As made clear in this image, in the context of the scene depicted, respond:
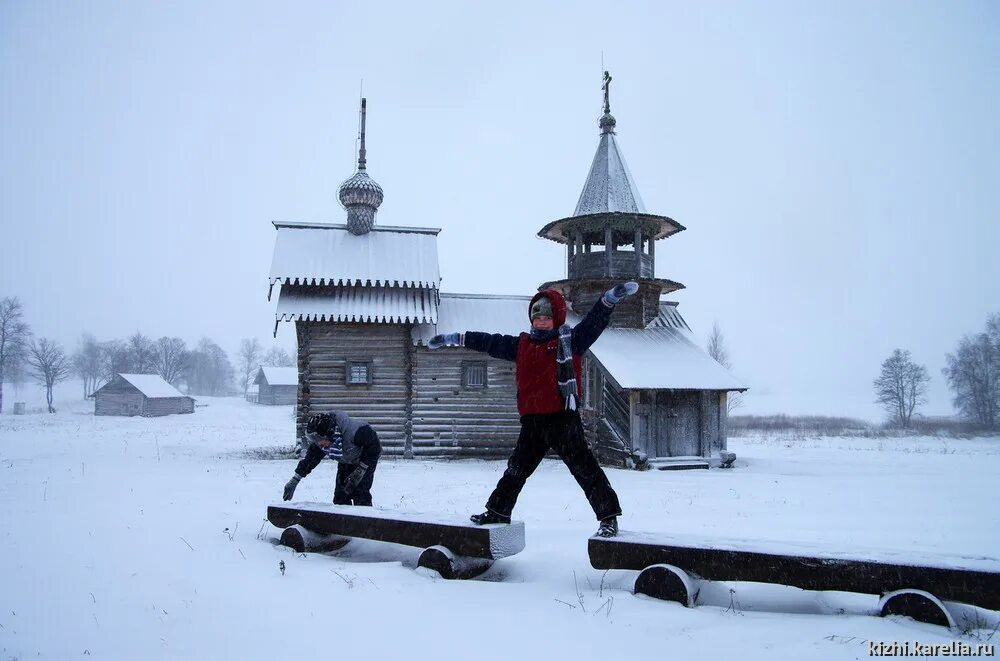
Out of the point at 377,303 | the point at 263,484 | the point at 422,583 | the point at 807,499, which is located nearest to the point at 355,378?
the point at 377,303

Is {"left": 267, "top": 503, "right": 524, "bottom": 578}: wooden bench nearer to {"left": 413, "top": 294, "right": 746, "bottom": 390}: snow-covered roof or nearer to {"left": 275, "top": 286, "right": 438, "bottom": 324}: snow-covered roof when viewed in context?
{"left": 413, "top": 294, "right": 746, "bottom": 390}: snow-covered roof

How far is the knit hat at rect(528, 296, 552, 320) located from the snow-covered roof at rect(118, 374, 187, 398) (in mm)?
51780

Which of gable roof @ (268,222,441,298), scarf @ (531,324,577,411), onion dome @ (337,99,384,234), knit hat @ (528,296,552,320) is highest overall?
onion dome @ (337,99,384,234)

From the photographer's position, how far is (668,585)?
4070 mm

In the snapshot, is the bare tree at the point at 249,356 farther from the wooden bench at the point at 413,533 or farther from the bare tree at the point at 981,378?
the wooden bench at the point at 413,533

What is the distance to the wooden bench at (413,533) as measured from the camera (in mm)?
4695

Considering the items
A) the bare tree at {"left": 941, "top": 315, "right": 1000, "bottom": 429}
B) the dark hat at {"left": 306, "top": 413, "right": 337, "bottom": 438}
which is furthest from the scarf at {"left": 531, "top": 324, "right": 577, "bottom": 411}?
the bare tree at {"left": 941, "top": 315, "right": 1000, "bottom": 429}

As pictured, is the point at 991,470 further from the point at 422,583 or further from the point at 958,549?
the point at 422,583

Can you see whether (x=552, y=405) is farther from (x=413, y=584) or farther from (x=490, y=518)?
(x=413, y=584)

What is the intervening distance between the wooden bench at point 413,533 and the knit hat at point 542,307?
6.00ft

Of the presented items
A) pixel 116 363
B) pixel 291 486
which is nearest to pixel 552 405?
pixel 291 486

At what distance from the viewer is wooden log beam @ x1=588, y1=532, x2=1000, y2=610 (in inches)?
134

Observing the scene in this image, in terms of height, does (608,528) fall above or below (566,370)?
below

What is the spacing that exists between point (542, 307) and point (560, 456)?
1.29m
